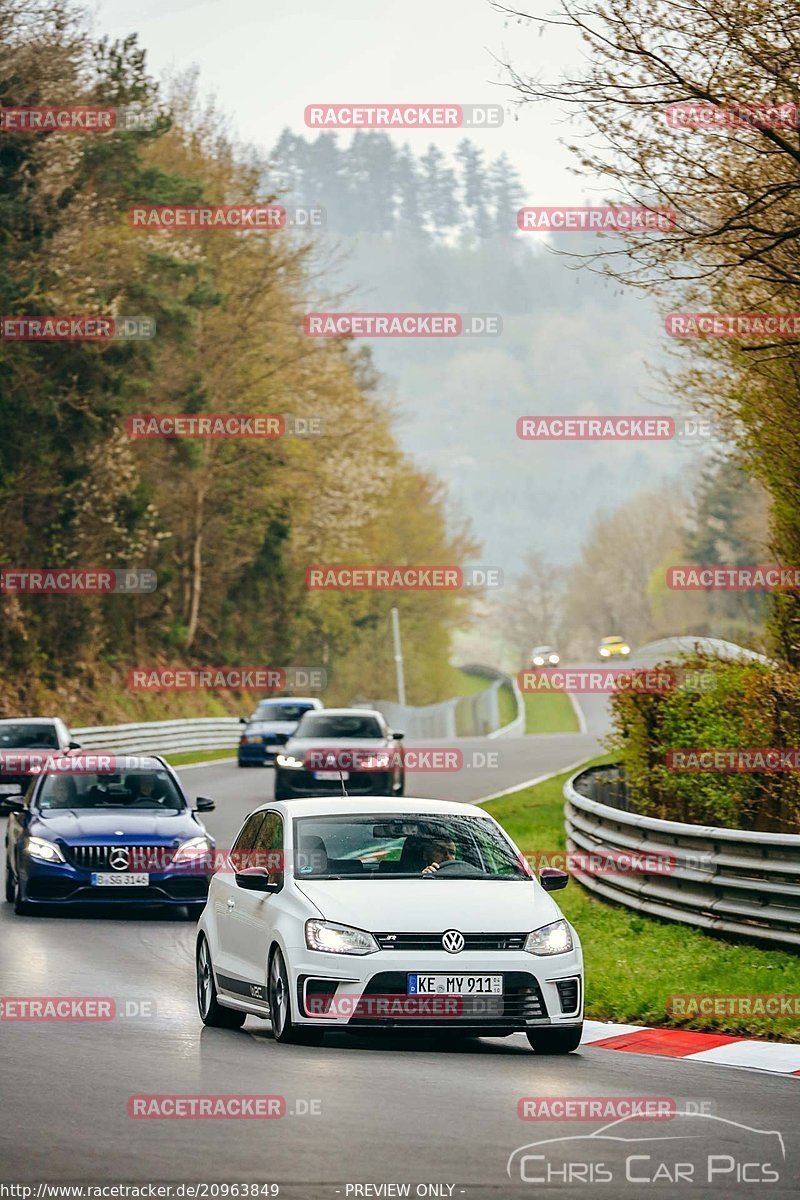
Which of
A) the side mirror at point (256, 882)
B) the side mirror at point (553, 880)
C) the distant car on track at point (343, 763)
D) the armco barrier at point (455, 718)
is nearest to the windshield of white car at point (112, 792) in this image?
the side mirror at point (256, 882)

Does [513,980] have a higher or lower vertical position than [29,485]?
lower

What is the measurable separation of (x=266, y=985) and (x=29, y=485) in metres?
39.3

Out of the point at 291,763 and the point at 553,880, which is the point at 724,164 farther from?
the point at 291,763

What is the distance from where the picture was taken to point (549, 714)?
3499 inches

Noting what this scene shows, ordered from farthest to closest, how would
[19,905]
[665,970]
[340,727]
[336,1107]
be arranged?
[340,727] < [19,905] < [665,970] < [336,1107]

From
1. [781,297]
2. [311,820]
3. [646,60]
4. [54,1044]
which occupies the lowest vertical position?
[54,1044]

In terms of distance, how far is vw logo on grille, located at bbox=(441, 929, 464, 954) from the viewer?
1035cm

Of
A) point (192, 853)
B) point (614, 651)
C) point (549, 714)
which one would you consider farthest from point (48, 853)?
point (614, 651)

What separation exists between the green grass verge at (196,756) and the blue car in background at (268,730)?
3.82 metres

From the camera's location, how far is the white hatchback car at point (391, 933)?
10242 mm

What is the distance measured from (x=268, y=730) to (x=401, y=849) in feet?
102

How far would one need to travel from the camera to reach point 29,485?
160ft

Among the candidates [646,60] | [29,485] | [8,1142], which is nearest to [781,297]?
[646,60]

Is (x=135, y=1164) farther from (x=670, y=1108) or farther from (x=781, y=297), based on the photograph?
(x=781, y=297)
